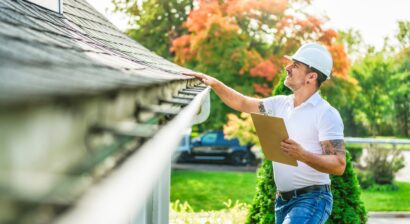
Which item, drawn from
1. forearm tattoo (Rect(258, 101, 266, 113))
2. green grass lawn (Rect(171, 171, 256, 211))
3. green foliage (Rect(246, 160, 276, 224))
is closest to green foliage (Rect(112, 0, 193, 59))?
green grass lawn (Rect(171, 171, 256, 211))

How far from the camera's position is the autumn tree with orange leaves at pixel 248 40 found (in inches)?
697

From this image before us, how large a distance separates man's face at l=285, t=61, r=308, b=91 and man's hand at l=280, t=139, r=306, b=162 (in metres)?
0.63

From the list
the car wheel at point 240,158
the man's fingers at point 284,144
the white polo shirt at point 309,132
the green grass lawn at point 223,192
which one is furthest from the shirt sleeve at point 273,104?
the car wheel at point 240,158

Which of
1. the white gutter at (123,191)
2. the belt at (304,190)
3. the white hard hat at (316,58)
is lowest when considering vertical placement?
the belt at (304,190)

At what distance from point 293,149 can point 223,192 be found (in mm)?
11721

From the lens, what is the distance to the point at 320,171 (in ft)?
14.1

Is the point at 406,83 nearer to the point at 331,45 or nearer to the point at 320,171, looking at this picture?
the point at 331,45

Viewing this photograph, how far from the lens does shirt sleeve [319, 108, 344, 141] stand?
4277 millimetres

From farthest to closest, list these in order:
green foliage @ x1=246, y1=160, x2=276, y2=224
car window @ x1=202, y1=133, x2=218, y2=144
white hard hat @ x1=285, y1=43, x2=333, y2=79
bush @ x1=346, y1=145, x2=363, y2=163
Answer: car window @ x1=202, y1=133, x2=218, y2=144, bush @ x1=346, y1=145, x2=363, y2=163, green foliage @ x1=246, y1=160, x2=276, y2=224, white hard hat @ x1=285, y1=43, x2=333, y2=79

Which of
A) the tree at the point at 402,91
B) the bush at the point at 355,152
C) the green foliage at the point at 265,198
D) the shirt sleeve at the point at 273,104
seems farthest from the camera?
the tree at the point at 402,91

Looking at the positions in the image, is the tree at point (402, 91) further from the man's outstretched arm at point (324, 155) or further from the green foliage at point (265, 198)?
the man's outstretched arm at point (324, 155)

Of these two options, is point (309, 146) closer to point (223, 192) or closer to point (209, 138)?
point (223, 192)

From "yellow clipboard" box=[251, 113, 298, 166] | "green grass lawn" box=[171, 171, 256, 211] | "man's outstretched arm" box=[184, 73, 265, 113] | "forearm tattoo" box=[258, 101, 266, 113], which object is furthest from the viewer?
"green grass lawn" box=[171, 171, 256, 211]

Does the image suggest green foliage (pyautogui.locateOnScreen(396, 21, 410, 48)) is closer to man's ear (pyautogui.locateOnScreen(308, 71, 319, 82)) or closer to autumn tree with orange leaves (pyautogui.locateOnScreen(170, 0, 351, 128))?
autumn tree with orange leaves (pyautogui.locateOnScreen(170, 0, 351, 128))
